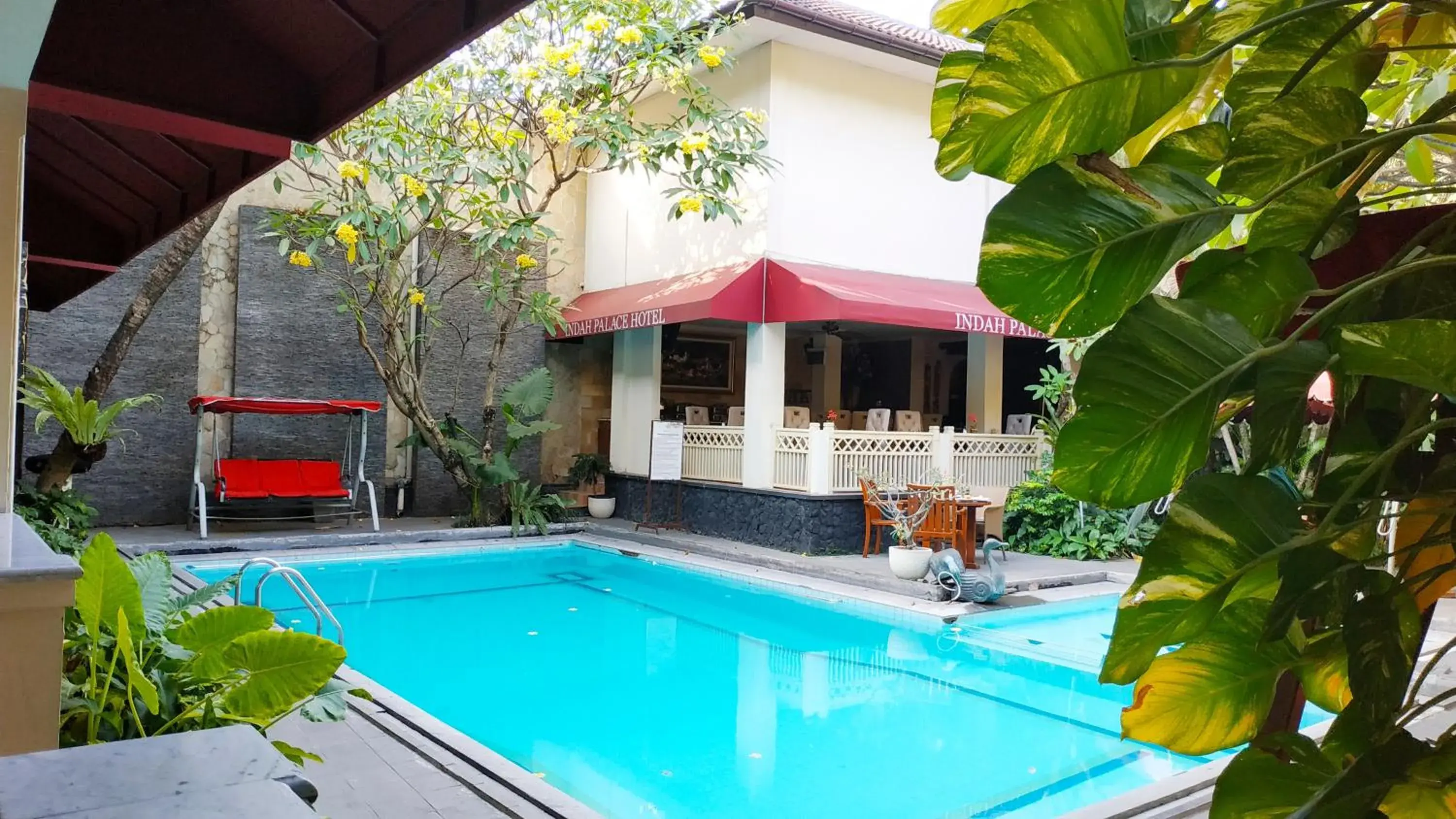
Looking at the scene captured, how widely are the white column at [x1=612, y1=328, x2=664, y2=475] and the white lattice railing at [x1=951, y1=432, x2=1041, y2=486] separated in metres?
3.78

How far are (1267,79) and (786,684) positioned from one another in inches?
231

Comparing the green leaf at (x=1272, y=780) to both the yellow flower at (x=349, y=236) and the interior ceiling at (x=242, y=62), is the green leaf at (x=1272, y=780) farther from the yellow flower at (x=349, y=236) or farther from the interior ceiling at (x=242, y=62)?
the yellow flower at (x=349, y=236)

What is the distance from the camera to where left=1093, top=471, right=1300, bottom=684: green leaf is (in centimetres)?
54

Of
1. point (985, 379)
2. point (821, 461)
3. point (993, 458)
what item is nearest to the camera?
point (821, 461)

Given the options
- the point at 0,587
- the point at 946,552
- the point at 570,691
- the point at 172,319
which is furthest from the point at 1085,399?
the point at 172,319

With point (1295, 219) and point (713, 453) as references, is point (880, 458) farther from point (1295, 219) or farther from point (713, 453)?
point (1295, 219)

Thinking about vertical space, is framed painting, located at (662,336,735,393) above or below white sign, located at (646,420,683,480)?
above

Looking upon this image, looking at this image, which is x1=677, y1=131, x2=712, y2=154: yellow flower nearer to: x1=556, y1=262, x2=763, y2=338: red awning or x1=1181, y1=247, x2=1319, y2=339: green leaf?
x1=556, y1=262, x2=763, y2=338: red awning

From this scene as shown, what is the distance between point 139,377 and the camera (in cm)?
1084

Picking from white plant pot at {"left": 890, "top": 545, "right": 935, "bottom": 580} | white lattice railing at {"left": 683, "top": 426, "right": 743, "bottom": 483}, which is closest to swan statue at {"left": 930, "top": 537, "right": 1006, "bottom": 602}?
white plant pot at {"left": 890, "top": 545, "right": 935, "bottom": 580}

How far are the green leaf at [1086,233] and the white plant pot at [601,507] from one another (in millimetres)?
12189

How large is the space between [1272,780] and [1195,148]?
1.33 feet

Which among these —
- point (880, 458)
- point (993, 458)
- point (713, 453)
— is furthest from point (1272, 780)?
point (713, 453)

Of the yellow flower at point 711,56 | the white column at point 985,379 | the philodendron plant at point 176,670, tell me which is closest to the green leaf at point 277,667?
the philodendron plant at point 176,670
